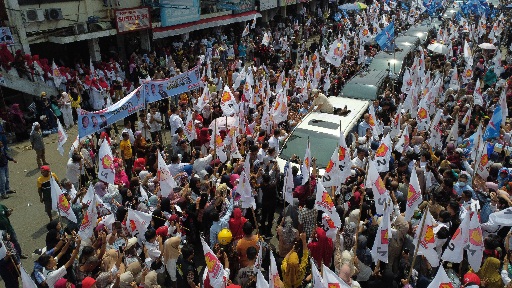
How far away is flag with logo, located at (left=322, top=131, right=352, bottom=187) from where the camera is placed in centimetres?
754

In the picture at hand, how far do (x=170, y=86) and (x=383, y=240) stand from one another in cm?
643

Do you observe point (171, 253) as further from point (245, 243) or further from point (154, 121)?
point (154, 121)

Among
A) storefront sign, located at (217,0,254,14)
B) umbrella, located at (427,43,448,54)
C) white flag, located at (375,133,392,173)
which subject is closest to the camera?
white flag, located at (375,133,392,173)

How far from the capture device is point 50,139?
13586mm

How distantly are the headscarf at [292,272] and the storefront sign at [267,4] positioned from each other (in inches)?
985

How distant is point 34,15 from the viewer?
1588 centimetres

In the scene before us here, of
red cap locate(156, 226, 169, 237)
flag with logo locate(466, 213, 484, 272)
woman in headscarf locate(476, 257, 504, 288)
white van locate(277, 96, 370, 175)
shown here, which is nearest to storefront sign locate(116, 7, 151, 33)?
white van locate(277, 96, 370, 175)

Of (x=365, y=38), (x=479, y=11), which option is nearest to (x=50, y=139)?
(x=365, y=38)

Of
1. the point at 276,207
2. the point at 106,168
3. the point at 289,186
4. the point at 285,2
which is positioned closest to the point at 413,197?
the point at 289,186

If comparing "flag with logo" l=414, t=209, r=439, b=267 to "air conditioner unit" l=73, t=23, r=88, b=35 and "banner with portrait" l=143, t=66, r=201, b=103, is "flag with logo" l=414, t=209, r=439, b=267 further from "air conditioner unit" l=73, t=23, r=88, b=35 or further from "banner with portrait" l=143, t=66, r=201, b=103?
"air conditioner unit" l=73, t=23, r=88, b=35

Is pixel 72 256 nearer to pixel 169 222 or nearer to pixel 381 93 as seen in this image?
pixel 169 222

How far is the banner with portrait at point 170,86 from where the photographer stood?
999 centimetres

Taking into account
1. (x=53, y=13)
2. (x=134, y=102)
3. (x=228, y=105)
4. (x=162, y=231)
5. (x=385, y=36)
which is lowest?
(x=162, y=231)

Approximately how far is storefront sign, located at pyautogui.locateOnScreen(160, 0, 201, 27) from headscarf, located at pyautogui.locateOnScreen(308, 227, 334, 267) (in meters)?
16.9
